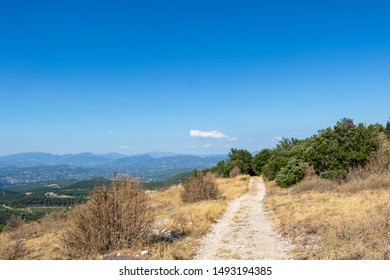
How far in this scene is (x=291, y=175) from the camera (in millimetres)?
36906

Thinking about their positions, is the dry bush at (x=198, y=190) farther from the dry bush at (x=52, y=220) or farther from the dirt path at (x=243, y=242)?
the dry bush at (x=52, y=220)

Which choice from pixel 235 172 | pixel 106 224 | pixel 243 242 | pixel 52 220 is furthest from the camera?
pixel 235 172

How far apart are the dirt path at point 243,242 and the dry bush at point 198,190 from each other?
26.3 ft

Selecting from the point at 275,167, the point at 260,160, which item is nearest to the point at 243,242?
the point at 275,167

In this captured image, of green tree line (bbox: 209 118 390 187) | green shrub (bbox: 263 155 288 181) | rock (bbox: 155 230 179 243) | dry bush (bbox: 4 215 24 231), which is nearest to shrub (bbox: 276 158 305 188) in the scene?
green tree line (bbox: 209 118 390 187)

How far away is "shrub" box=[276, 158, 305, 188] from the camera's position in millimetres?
36469

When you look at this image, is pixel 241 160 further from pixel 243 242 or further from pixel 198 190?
pixel 243 242

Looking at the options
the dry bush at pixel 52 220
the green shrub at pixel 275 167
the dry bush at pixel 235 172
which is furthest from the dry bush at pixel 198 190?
the dry bush at pixel 235 172

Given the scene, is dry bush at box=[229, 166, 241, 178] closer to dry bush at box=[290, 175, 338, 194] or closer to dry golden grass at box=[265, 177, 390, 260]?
dry bush at box=[290, 175, 338, 194]

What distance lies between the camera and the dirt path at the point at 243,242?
1001 centimetres

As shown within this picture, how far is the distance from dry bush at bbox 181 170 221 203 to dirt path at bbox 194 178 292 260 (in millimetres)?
8010

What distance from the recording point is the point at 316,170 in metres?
35.9

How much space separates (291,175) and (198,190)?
15336 millimetres

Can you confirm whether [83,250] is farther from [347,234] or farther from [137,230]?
[347,234]
